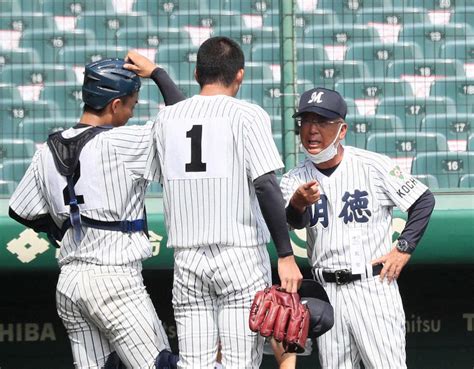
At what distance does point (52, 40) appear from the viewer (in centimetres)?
611

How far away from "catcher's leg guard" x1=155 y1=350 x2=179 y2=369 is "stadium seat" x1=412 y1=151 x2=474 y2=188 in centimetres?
210

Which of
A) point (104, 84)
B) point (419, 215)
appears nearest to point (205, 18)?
point (104, 84)

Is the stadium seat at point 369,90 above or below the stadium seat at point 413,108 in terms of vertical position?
above

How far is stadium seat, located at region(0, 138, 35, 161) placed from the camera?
597 cm

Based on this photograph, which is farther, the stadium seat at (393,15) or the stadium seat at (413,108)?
the stadium seat at (393,15)

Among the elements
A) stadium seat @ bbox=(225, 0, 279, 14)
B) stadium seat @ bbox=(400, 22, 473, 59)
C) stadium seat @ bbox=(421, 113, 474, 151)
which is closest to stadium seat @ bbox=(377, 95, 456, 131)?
stadium seat @ bbox=(421, 113, 474, 151)

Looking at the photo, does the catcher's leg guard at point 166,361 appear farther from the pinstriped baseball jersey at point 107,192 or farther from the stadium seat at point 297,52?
the stadium seat at point 297,52

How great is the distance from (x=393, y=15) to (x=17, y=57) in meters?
2.03

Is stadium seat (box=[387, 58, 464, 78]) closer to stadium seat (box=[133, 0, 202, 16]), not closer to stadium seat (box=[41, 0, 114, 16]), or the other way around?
stadium seat (box=[133, 0, 202, 16])

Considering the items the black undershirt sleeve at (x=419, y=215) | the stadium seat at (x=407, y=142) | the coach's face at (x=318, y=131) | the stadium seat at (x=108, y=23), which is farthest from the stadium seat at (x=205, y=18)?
the black undershirt sleeve at (x=419, y=215)

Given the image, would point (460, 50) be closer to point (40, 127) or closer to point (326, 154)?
point (326, 154)

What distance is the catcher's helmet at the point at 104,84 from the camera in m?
4.58

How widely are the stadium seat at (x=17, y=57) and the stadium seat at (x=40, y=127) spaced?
0.32 metres

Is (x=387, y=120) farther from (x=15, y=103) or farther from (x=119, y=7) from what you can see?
(x=15, y=103)
